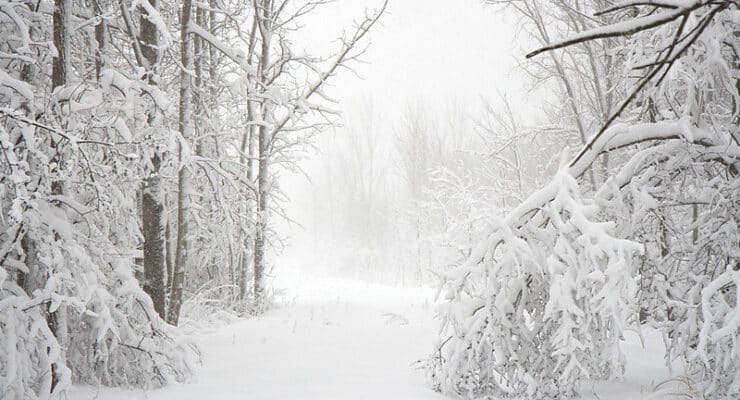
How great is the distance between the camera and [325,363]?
5254mm

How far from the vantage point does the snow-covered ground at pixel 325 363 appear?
13.3 feet

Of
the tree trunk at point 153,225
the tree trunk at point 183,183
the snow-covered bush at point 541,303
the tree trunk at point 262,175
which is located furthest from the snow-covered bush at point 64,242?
the tree trunk at point 262,175

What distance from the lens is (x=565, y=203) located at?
3717 mm

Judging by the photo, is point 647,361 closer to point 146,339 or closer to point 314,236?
point 146,339

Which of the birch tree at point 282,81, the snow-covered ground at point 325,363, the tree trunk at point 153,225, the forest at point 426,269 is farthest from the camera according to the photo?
the birch tree at point 282,81

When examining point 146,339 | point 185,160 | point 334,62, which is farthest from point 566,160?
point 334,62

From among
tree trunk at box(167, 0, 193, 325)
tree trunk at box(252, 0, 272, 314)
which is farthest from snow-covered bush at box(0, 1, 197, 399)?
tree trunk at box(252, 0, 272, 314)

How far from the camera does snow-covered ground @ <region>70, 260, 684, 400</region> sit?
4.05 meters

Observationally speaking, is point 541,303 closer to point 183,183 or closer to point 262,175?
point 183,183

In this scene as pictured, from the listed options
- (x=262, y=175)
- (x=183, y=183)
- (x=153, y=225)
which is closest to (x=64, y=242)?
(x=153, y=225)

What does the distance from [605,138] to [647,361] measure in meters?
2.60

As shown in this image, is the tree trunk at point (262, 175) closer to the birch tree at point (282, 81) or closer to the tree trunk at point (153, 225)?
the birch tree at point (282, 81)

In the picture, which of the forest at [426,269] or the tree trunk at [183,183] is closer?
the forest at [426,269]

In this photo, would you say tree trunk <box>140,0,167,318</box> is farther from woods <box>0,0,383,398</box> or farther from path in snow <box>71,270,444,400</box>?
path in snow <box>71,270,444,400</box>
